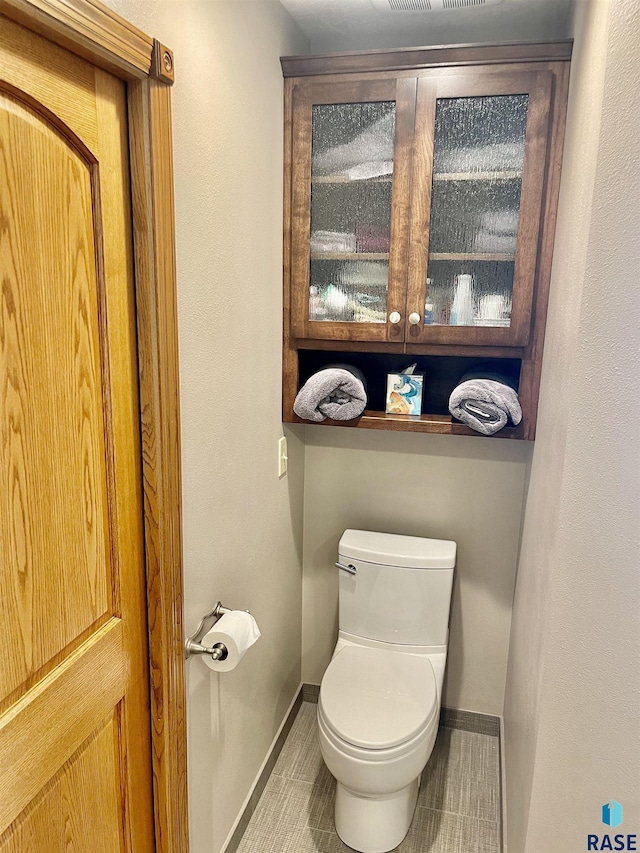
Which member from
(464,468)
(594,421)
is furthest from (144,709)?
(464,468)

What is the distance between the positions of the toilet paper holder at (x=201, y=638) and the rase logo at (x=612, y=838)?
966mm

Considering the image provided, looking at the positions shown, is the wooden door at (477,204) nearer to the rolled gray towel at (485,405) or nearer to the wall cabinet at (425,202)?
the wall cabinet at (425,202)

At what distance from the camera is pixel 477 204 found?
5.88 ft

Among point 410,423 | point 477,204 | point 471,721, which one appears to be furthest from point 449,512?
point 477,204

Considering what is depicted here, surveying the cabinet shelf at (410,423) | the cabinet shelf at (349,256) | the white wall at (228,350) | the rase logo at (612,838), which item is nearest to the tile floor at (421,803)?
the white wall at (228,350)

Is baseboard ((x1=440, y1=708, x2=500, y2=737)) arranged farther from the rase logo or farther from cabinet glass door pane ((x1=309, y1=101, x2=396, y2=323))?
cabinet glass door pane ((x1=309, y1=101, x2=396, y2=323))

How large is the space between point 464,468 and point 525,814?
3.54 ft

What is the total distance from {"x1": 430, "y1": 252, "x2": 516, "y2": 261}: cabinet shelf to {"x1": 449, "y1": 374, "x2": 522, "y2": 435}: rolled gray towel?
1.20ft

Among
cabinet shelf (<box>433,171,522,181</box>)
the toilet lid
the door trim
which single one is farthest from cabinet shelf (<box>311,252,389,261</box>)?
the toilet lid

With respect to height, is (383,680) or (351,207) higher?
(351,207)

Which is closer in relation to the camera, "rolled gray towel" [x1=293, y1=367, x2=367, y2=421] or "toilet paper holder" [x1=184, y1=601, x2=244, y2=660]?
"toilet paper holder" [x1=184, y1=601, x2=244, y2=660]

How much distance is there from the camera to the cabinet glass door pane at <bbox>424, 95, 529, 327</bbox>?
1741 millimetres

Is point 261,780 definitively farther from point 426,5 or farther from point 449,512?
point 426,5

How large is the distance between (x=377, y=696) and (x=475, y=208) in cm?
153
